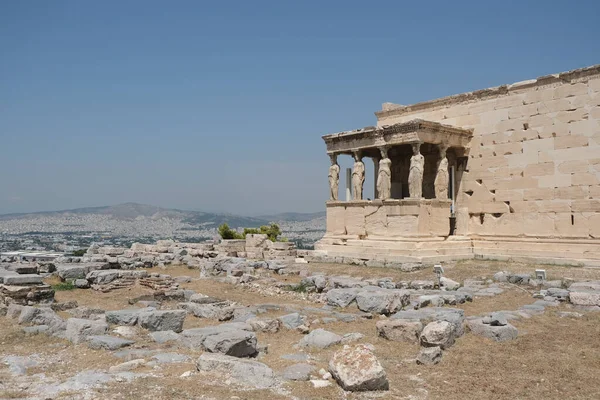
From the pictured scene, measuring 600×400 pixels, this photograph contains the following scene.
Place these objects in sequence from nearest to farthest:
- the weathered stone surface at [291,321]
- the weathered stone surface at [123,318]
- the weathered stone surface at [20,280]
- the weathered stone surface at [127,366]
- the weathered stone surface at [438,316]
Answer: the weathered stone surface at [127,366]
the weathered stone surface at [438,316]
the weathered stone surface at [123,318]
the weathered stone surface at [291,321]
the weathered stone surface at [20,280]

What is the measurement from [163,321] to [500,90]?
1434cm

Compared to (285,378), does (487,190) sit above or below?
above

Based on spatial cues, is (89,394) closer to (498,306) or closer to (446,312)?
(446,312)

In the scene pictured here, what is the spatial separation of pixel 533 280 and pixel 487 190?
6435 millimetres

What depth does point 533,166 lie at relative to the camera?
58.2 feet

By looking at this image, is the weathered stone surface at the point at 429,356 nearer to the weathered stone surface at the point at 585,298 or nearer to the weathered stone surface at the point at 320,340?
the weathered stone surface at the point at 320,340

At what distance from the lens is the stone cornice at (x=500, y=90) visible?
1656 centimetres

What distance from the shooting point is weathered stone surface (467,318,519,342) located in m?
8.09

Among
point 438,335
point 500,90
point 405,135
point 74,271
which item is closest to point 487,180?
point 500,90

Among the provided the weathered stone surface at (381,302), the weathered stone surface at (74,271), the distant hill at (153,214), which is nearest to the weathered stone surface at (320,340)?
the weathered stone surface at (381,302)

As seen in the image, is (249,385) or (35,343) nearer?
(249,385)

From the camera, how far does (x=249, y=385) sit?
5.91 meters

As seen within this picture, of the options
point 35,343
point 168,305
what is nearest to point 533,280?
point 168,305

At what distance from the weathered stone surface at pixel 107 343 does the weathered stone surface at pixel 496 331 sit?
16.4 feet
